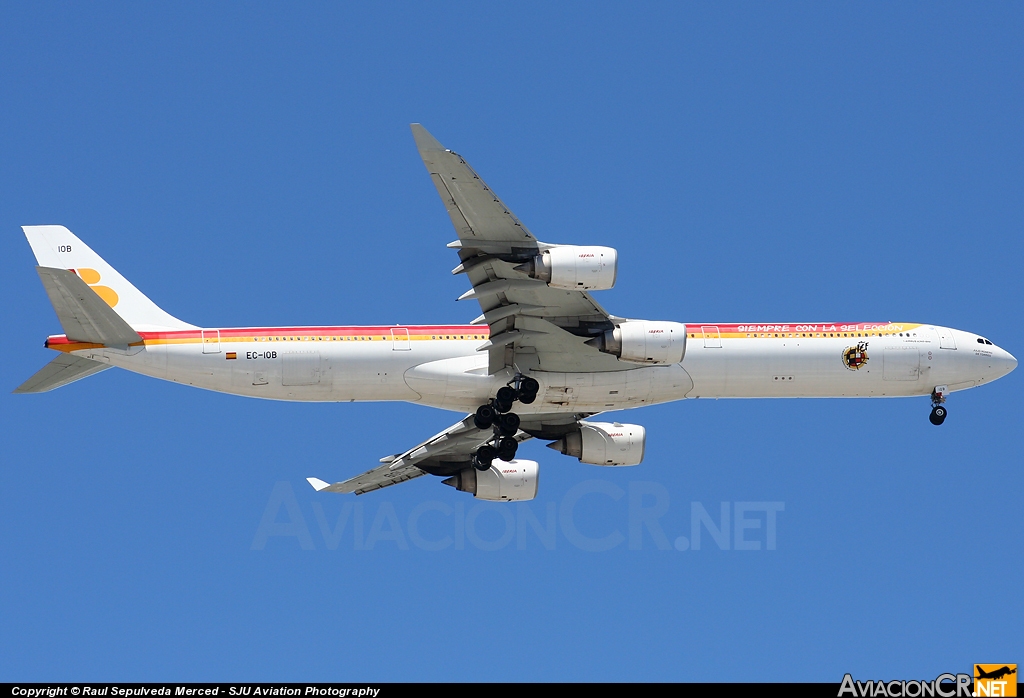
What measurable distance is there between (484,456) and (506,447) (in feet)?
5.27

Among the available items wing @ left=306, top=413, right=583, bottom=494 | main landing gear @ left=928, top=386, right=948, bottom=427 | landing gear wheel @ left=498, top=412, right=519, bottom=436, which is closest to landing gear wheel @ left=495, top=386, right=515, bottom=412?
landing gear wheel @ left=498, top=412, right=519, bottom=436

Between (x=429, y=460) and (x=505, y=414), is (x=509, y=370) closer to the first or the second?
(x=505, y=414)

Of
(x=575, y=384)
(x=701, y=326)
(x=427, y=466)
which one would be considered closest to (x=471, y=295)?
(x=575, y=384)

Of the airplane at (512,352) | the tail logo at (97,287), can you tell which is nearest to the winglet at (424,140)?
the airplane at (512,352)

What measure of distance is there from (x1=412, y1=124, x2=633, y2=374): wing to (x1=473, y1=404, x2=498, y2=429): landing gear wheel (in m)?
1.24

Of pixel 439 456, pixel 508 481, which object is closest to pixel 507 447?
pixel 508 481

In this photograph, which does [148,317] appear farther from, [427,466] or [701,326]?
[701,326]

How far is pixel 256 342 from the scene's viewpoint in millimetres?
40438

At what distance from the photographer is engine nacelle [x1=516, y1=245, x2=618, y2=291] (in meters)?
35.9

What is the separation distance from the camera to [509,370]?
41.2 meters

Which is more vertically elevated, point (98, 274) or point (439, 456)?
point (98, 274)

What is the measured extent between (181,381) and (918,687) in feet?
74.9

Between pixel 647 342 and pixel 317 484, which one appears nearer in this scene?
pixel 647 342

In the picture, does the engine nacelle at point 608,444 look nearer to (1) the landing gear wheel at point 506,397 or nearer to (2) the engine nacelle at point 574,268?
(1) the landing gear wheel at point 506,397
